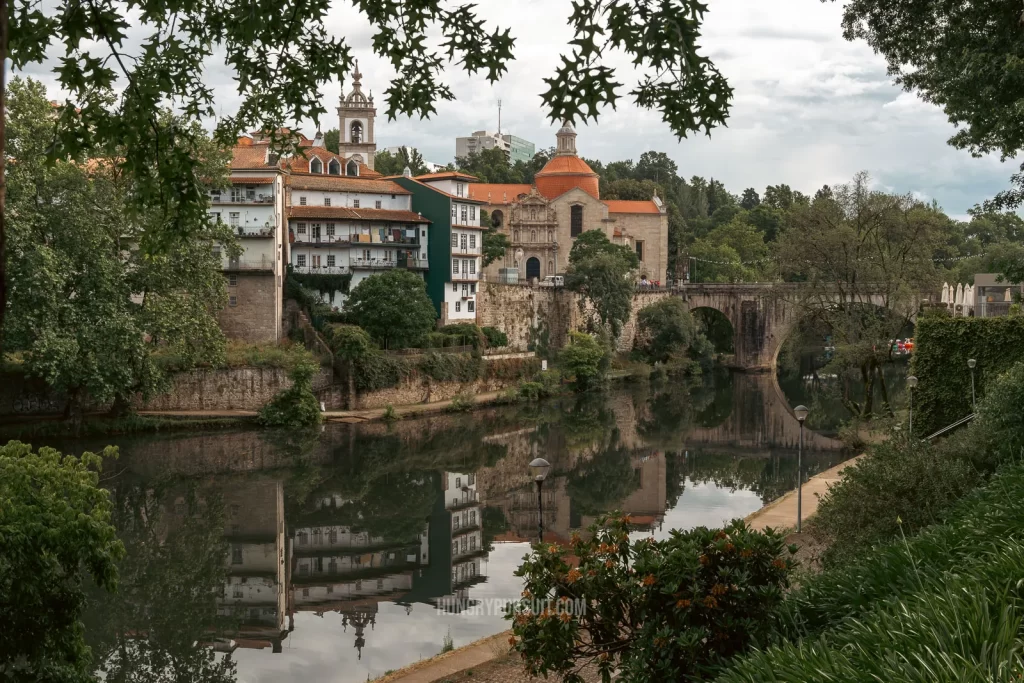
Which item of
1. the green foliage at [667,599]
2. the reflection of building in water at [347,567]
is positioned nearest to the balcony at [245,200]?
the reflection of building in water at [347,567]

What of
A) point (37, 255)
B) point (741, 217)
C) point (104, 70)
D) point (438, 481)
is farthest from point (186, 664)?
point (741, 217)

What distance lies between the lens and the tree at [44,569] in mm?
10078

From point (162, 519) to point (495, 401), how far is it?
2179cm

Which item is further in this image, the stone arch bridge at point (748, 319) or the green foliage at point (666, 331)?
the stone arch bridge at point (748, 319)

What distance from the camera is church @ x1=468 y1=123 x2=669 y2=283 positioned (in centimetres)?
7100

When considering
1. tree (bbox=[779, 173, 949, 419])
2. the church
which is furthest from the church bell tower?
tree (bbox=[779, 173, 949, 419])

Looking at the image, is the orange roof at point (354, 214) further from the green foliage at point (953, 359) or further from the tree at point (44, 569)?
the tree at point (44, 569)

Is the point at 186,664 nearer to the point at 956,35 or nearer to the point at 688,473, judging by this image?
the point at 956,35

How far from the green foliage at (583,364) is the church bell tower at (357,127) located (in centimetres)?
2062

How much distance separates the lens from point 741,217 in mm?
90750

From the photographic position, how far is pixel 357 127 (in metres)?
63.3

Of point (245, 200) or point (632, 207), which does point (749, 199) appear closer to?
point (632, 207)

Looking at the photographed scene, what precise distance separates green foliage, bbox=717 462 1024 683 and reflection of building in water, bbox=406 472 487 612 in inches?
437

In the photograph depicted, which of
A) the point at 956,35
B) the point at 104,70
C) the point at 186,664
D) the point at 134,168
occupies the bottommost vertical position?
the point at 186,664
